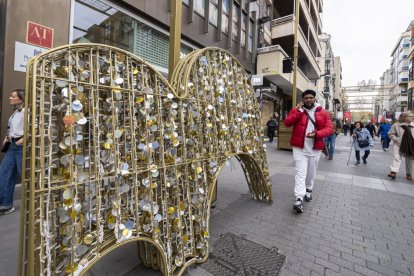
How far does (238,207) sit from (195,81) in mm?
2283

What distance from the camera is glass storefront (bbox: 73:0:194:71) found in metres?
5.43

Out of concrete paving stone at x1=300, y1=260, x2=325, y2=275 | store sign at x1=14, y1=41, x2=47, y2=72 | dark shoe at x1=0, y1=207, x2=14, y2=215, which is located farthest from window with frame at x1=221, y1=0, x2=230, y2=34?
concrete paving stone at x1=300, y1=260, x2=325, y2=275

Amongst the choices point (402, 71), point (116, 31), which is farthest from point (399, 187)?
point (402, 71)

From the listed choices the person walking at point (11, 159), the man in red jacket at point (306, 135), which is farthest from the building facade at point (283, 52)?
the person walking at point (11, 159)

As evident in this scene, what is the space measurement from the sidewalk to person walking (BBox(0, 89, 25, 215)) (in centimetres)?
25

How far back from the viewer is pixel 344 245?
2.72m

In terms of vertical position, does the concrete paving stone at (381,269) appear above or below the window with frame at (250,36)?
below

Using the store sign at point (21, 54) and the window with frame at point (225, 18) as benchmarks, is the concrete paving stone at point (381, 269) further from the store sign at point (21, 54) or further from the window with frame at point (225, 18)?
the window with frame at point (225, 18)

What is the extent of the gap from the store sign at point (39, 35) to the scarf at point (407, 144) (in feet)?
27.2

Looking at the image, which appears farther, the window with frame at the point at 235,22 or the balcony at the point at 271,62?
the balcony at the point at 271,62

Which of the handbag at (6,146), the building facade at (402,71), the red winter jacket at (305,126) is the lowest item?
the handbag at (6,146)

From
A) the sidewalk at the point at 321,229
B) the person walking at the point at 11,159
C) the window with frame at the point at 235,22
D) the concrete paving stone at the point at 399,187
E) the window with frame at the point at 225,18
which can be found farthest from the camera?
the window with frame at the point at 235,22

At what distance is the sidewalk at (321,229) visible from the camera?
2.32 metres

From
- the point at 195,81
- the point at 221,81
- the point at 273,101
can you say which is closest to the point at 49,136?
the point at 195,81
